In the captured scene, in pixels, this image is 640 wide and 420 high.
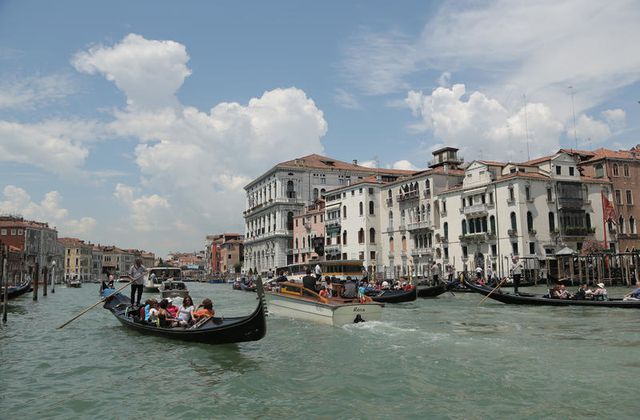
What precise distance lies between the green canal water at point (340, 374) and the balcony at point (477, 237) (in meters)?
18.9

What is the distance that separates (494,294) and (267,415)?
1525 cm

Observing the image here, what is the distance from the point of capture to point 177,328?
10055mm

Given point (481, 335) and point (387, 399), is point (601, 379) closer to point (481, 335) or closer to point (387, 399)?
point (387, 399)

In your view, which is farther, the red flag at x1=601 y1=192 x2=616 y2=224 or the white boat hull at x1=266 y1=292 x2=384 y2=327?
the red flag at x1=601 y1=192 x2=616 y2=224

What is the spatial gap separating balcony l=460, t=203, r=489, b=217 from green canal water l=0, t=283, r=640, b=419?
63.1 ft

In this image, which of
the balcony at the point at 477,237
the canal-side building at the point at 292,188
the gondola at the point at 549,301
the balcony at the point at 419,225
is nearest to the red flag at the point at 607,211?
the balcony at the point at 477,237

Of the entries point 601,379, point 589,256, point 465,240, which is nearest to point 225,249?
point 465,240

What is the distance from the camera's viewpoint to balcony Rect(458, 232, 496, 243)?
31.1 m

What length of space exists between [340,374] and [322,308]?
5114mm

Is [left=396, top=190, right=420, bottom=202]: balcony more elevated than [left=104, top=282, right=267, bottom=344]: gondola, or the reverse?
[left=396, top=190, right=420, bottom=202]: balcony

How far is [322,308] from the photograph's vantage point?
12602 millimetres

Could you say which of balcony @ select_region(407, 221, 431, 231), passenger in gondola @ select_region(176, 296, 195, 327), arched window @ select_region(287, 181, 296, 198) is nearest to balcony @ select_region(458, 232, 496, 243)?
balcony @ select_region(407, 221, 431, 231)

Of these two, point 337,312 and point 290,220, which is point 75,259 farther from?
point 337,312

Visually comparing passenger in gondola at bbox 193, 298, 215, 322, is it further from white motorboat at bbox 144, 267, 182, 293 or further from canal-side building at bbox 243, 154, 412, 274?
canal-side building at bbox 243, 154, 412, 274
